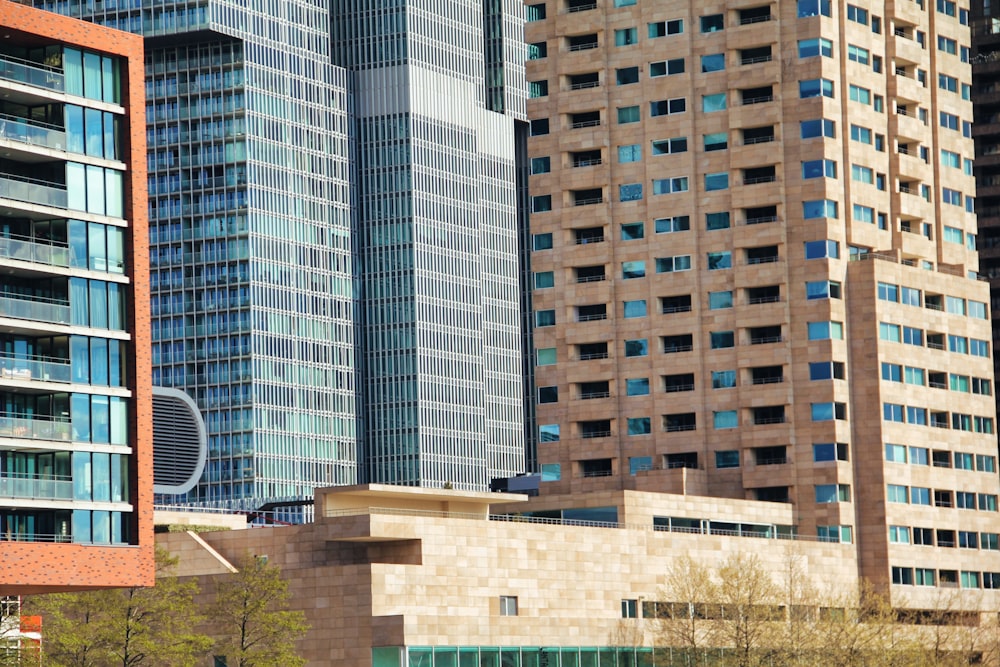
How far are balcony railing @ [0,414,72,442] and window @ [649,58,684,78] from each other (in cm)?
8799

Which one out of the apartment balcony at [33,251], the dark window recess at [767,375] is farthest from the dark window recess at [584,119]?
the apartment balcony at [33,251]

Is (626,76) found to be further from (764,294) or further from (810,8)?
(764,294)

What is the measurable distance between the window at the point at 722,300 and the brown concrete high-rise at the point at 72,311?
2965 inches

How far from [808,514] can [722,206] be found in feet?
89.7

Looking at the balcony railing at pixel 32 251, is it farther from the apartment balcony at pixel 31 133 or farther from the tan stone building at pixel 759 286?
the tan stone building at pixel 759 286

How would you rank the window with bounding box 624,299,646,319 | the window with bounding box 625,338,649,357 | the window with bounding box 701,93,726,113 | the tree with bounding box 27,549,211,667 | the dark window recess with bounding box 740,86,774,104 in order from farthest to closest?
the window with bounding box 624,299,646,319 → the window with bounding box 625,338,649,357 → the window with bounding box 701,93,726,113 → the dark window recess with bounding box 740,86,774,104 → the tree with bounding box 27,549,211,667

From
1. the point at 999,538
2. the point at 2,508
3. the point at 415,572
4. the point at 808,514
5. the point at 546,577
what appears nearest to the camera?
the point at 2,508

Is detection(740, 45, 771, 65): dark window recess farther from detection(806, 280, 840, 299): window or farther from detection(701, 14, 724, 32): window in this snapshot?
detection(806, 280, 840, 299): window

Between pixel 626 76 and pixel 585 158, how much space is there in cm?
791

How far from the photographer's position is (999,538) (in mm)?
194125

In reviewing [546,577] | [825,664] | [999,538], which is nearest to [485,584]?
[546,577]

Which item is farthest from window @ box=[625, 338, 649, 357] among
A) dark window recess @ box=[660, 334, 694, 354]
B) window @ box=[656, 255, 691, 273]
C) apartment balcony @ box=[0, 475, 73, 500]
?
apartment balcony @ box=[0, 475, 73, 500]

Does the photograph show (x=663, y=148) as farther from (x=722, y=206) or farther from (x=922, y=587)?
(x=922, y=587)

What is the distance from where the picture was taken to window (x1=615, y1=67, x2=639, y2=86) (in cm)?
18900
